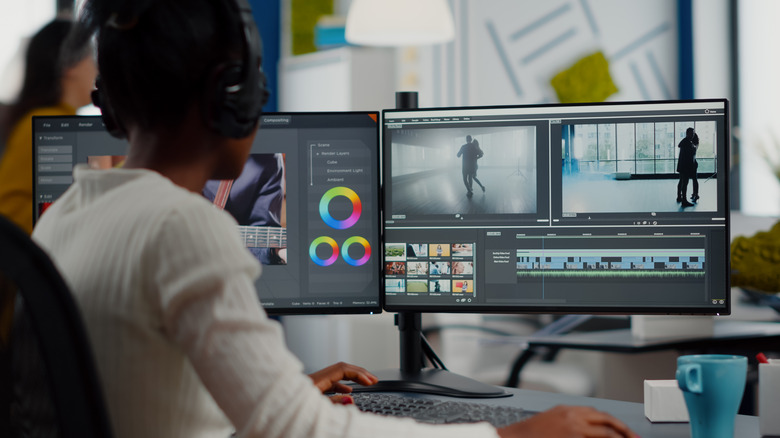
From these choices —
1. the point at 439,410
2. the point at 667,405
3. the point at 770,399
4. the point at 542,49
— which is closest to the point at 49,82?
the point at 439,410

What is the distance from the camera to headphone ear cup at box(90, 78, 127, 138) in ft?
2.74

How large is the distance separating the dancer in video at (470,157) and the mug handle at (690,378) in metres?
0.54

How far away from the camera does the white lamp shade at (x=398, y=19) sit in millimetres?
3281

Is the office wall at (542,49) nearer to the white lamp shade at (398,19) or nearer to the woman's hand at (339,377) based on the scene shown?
the white lamp shade at (398,19)

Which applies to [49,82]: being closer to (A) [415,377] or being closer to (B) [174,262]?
(A) [415,377]

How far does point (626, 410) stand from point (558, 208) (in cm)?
35

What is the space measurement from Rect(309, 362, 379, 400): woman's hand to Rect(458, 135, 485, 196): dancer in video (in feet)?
1.21

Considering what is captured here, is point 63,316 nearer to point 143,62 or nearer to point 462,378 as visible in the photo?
point 143,62

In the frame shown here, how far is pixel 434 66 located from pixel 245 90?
396cm

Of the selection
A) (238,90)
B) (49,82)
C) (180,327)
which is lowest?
(180,327)

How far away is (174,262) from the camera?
2.13 feet

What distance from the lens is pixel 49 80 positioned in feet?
7.36

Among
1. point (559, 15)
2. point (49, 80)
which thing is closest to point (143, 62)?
point (49, 80)

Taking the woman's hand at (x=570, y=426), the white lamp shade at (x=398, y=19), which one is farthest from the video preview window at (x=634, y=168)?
the white lamp shade at (x=398, y=19)
